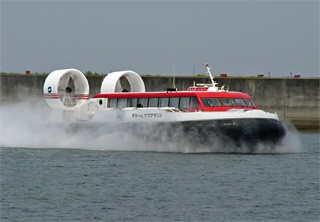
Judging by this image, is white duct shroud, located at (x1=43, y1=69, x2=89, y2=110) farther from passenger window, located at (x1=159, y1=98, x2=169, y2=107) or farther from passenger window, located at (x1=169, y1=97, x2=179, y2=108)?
passenger window, located at (x1=169, y1=97, x2=179, y2=108)

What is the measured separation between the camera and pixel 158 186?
23.1 metres

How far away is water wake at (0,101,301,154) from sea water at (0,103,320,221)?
54 millimetres

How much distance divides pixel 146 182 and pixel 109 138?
29.2 ft

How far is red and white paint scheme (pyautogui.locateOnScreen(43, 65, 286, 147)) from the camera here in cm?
2958

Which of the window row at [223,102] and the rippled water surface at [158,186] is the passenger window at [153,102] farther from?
the window row at [223,102]

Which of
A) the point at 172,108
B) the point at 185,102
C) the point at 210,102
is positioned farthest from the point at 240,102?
the point at 172,108

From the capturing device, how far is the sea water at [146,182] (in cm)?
1953

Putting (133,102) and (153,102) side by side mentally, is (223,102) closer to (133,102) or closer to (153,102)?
(153,102)

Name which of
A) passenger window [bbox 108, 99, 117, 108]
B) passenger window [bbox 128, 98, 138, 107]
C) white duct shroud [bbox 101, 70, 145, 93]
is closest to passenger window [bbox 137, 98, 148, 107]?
passenger window [bbox 128, 98, 138, 107]

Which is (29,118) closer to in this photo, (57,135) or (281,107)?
(57,135)

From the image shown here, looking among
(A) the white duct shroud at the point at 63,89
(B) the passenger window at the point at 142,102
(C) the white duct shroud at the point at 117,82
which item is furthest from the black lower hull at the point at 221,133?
(A) the white duct shroud at the point at 63,89

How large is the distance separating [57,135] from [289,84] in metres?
19.4

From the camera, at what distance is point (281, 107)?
160 ft

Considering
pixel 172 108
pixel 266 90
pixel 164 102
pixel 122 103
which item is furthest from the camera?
pixel 266 90
